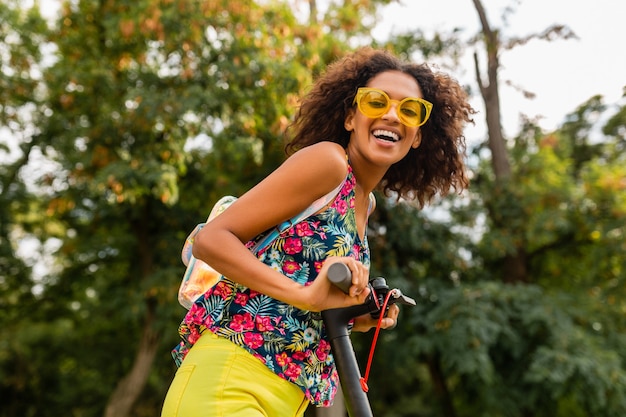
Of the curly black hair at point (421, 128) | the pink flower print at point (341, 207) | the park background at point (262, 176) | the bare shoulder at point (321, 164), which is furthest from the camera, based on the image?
the park background at point (262, 176)

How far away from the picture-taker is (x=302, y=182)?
4.43 ft

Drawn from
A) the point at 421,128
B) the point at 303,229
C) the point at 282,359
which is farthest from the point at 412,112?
the point at 282,359

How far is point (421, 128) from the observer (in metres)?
1.92

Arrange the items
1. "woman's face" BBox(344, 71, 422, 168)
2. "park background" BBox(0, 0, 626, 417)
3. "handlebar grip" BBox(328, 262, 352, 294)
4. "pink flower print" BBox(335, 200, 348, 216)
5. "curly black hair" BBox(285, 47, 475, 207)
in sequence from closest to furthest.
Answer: "handlebar grip" BBox(328, 262, 352, 294)
"pink flower print" BBox(335, 200, 348, 216)
"woman's face" BBox(344, 71, 422, 168)
"curly black hair" BBox(285, 47, 475, 207)
"park background" BBox(0, 0, 626, 417)

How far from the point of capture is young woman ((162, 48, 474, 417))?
130cm

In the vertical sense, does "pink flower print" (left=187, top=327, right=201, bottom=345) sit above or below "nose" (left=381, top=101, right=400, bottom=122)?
below

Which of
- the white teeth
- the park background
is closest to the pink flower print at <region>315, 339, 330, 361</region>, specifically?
the white teeth

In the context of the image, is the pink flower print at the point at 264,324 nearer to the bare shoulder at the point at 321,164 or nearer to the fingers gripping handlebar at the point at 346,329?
the fingers gripping handlebar at the point at 346,329

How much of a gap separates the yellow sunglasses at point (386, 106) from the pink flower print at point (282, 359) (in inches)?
23.0

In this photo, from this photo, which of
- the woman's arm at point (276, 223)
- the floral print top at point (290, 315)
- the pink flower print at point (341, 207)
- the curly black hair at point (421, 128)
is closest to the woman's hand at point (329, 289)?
the woman's arm at point (276, 223)

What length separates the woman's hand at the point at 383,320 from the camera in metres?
1.53

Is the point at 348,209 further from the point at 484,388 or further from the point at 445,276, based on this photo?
the point at 445,276

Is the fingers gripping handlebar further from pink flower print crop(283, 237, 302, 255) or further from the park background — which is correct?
the park background

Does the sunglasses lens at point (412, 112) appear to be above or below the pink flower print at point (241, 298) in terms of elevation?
above
